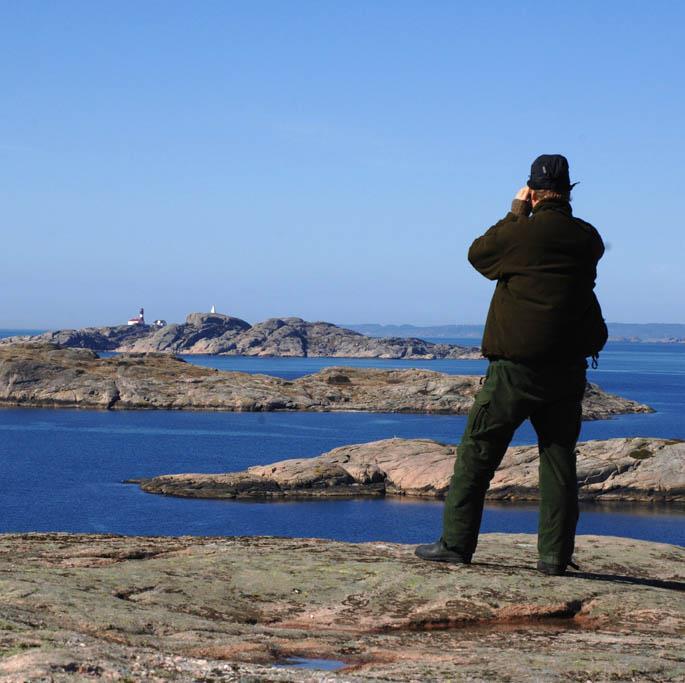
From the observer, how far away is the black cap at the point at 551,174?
927 centimetres

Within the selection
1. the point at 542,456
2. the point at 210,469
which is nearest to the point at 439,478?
the point at 210,469

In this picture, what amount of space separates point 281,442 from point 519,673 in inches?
4060

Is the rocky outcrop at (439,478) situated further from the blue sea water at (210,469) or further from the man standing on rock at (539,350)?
the man standing on rock at (539,350)

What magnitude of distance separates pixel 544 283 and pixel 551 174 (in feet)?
3.35

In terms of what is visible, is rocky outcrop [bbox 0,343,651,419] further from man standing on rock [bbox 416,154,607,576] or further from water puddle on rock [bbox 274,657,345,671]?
water puddle on rock [bbox 274,657,345,671]

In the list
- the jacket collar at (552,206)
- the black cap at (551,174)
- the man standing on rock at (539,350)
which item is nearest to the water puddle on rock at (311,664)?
the man standing on rock at (539,350)

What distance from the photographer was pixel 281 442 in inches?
4284

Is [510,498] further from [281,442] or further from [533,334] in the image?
[533,334]

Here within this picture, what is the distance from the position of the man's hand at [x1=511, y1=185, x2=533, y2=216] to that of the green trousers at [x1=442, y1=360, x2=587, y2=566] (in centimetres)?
127

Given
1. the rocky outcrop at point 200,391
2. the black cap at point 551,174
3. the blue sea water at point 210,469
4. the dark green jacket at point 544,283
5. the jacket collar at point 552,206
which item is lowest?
the blue sea water at point 210,469

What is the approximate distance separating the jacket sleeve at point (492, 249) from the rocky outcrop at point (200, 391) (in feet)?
452

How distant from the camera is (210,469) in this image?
88.7m

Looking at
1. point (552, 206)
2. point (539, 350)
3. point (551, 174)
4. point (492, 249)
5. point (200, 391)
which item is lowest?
point (200, 391)

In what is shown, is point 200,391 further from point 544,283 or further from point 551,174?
point 544,283
